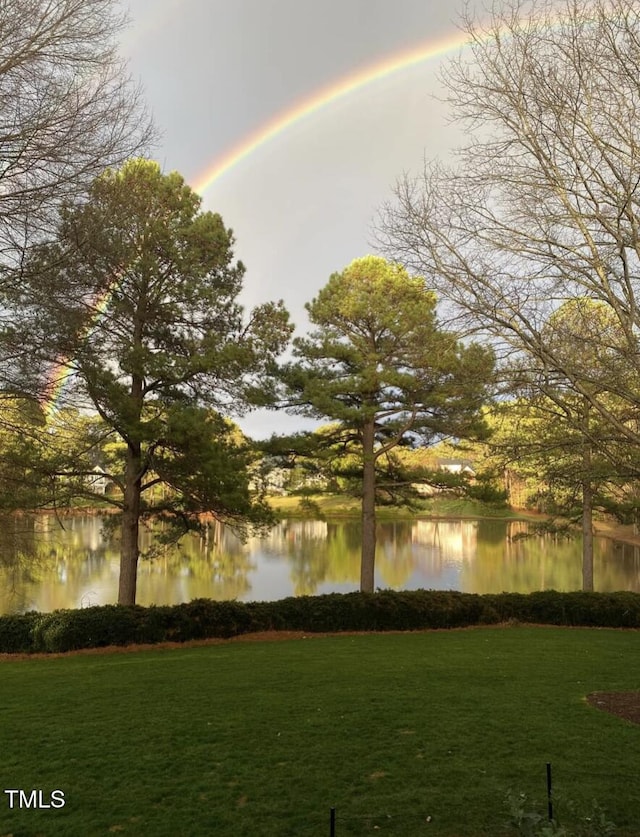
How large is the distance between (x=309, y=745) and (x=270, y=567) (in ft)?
71.5

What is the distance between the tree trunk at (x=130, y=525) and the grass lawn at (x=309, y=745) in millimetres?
3776

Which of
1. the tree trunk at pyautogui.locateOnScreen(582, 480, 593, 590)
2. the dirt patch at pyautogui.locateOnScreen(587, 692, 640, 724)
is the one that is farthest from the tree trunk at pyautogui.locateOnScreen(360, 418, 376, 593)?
the dirt patch at pyautogui.locateOnScreen(587, 692, 640, 724)

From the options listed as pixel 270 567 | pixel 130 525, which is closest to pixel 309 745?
pixel 130 525

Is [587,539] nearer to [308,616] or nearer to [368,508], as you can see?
[368,508]

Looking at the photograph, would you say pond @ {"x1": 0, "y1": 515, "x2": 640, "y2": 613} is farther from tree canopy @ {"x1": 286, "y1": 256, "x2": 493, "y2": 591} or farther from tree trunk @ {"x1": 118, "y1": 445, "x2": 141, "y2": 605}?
tree canopy @ {"x1": 286, "y1": 256, "x2": 493, "y2": 591}

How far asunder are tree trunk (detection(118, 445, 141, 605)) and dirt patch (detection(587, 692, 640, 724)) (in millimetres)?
8683

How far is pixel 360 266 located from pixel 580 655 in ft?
31.4

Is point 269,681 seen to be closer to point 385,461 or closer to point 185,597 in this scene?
point 385,461

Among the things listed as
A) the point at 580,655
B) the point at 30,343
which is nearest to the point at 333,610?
the point at 580,655

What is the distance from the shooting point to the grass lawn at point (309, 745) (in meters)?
3.33

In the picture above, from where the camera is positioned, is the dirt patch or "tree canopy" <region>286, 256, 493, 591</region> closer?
the dirt patch

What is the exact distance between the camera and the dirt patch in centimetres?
533

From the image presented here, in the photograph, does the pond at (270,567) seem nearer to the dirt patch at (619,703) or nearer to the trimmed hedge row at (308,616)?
the trimmed hedge row at (308,616)

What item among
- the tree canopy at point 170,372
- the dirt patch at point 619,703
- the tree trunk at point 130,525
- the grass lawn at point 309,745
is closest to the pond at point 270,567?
the tree trunk at point 130,525
